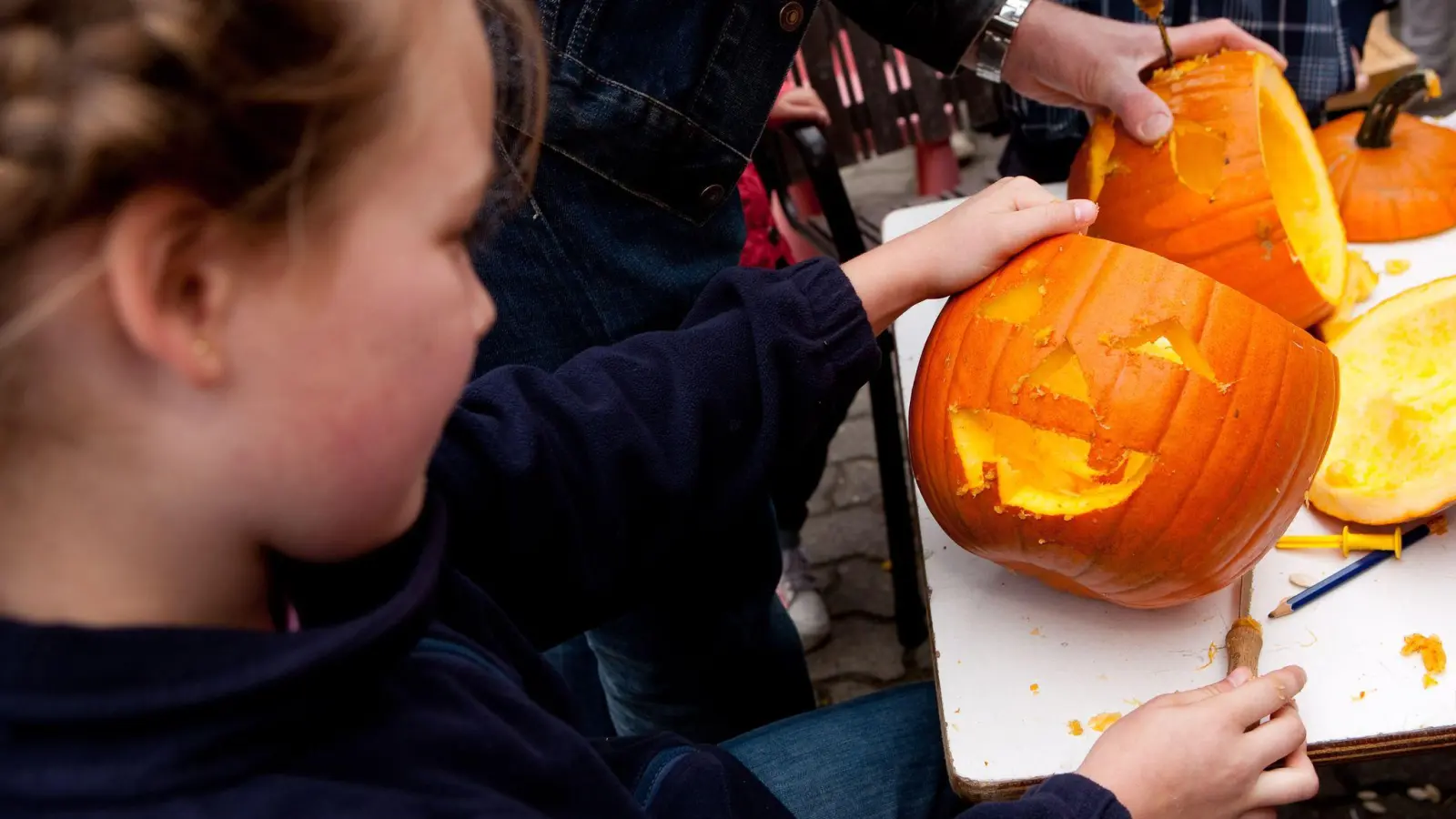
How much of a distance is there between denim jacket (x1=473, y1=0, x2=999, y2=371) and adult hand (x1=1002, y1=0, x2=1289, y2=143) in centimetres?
32

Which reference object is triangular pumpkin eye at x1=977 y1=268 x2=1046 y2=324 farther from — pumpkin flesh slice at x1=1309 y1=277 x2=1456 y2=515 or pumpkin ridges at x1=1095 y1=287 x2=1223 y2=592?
pumpkin flesh slice at x1=1309 y1=277 x2=1456 y2=515

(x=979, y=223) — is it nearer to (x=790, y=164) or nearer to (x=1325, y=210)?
(x=1325, y=210)

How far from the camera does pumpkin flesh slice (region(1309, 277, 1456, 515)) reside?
0.79 m

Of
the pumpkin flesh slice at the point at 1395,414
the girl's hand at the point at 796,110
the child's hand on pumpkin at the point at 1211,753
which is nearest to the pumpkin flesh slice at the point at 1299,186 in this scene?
the pumpkin flesh slice at the point at 1395,414

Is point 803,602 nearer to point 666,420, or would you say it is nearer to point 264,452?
point 666,420

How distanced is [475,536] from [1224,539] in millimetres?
546

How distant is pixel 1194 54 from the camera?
41.1 inches

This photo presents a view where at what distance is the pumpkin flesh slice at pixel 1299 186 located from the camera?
3.29ft

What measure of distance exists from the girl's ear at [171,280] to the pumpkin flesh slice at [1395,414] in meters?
0.82

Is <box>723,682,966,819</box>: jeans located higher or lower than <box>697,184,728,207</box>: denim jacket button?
lower

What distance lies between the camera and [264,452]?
1.44 feet

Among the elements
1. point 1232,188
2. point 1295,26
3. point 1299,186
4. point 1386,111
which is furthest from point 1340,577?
point 1295,26

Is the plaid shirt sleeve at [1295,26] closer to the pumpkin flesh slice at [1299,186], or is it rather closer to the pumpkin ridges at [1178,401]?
the pumpkin flesh slice at [1299,186]

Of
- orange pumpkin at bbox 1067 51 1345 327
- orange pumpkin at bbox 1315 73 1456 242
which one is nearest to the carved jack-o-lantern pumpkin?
orange pumpkin at bbox 1067 51 1345 327
